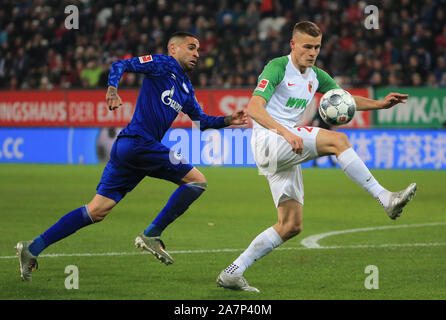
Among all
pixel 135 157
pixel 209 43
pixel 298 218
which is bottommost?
pixel 298 218

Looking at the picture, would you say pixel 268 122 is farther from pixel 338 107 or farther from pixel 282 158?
pixel 338 107

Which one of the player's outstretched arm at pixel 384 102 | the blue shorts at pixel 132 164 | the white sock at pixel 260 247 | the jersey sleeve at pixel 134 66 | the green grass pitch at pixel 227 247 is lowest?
the green grass pitch at pixel 227 247

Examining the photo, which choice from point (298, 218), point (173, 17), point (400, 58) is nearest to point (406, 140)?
point (400, 58)

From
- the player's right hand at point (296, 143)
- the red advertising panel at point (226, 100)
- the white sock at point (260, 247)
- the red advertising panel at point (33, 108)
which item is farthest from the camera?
the red advertising panel at point (33, 108)

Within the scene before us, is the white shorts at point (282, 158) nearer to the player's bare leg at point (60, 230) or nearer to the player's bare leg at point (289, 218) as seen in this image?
the player's bare leg at point (289, 218)

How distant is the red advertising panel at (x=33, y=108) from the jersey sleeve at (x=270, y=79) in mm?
16904

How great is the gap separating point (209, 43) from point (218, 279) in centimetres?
1750

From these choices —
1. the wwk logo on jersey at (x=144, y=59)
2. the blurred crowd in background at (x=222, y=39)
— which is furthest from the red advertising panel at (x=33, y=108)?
the wwk logo on jersey at (x=144, y=59)

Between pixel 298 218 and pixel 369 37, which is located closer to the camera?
pixel 298 218

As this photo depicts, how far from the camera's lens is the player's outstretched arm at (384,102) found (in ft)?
21.1

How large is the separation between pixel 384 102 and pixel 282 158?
1.02 metres

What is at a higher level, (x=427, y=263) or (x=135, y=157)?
(x=135, y=157)
